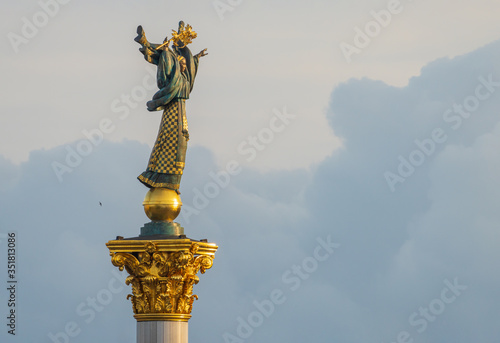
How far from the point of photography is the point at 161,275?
40469mm

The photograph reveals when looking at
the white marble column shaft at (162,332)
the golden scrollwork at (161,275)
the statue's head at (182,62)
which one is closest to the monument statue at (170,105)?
the statue's head at (182,62)

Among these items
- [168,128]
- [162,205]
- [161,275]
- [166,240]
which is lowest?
[161,275]

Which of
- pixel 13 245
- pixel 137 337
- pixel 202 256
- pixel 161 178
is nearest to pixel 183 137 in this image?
pixel 161 178

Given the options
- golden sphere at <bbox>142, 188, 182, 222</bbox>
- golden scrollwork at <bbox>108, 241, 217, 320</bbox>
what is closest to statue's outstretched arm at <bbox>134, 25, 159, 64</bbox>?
golden sphere at <bbox>142, 188, 182, 222</bbox>

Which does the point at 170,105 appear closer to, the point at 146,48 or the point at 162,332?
the point at 146,48

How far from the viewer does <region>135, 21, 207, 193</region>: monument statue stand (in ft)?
136

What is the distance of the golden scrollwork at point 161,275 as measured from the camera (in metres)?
40.2

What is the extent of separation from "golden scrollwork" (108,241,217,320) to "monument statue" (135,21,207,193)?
2410 mm

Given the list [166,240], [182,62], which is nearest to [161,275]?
[166,240]

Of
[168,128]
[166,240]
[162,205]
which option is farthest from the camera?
[168,128]

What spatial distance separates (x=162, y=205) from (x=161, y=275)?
7.54 feet

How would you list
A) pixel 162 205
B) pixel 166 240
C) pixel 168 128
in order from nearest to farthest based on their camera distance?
pixel 166 240
pixel 162 205
pixel 168 128

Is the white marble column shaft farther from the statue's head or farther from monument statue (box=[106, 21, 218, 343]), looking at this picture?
the statue's head

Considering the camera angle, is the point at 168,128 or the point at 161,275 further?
the point at 168,128
